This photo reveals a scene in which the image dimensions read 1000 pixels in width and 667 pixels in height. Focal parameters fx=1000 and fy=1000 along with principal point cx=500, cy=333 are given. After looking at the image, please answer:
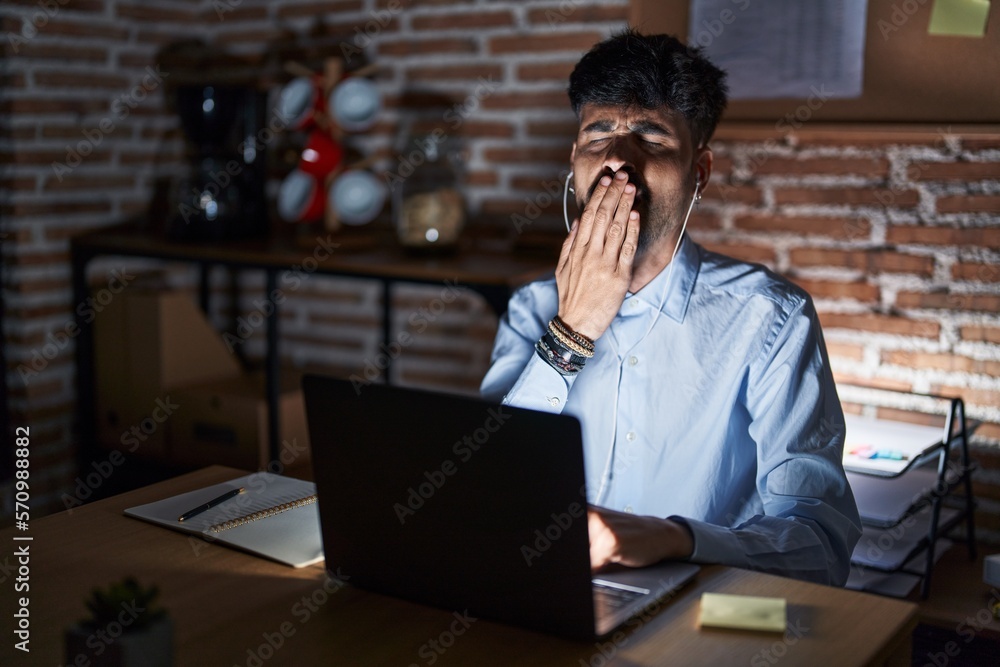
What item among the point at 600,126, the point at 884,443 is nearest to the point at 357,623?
the point at 600,126

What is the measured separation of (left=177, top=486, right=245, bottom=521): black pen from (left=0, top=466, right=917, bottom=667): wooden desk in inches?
3.0

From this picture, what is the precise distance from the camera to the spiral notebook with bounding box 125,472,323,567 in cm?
115

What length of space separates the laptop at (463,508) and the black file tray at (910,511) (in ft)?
3.01

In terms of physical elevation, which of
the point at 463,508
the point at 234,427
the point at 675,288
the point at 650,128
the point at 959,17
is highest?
the point at 959,17

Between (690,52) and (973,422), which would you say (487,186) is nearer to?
(690,52)

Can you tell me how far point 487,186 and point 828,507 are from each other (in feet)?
5.37

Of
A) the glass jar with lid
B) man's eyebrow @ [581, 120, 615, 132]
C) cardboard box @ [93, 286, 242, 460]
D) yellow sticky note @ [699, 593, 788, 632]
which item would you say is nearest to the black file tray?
man's eyebrow @ [581, 120, 615, 132]

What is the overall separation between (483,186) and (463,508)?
1891mm

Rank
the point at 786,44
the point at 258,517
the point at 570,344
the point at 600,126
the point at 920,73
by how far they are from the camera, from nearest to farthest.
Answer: the point at 258,517 → the point at 570,344 → the point at 600,126 → the point at 920,73 → the point at 786,44

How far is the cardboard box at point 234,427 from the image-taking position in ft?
8.63

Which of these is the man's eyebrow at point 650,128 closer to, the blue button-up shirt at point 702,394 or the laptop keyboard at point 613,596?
the blue button-up shirt at point 702,394

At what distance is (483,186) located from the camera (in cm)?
274

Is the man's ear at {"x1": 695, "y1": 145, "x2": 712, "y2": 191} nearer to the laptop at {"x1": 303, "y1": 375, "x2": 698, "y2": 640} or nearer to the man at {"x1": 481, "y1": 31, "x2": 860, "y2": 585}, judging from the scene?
the man at {"x1": 481, "y1": 31, "x2": 860, "y2": 585}

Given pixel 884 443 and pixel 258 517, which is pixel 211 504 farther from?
pixel 884 443
